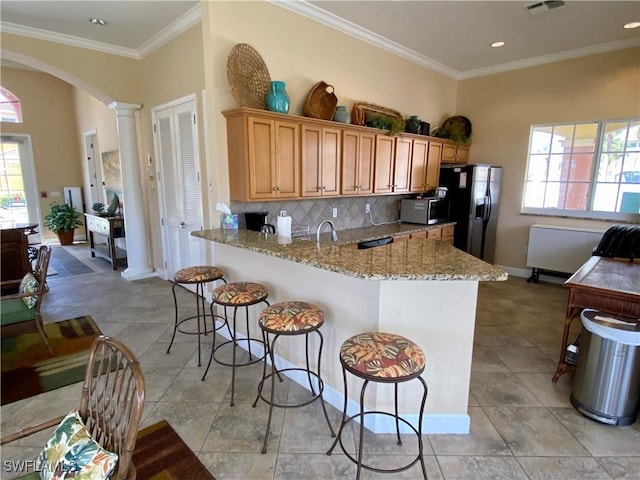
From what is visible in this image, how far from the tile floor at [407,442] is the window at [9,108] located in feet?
21.6

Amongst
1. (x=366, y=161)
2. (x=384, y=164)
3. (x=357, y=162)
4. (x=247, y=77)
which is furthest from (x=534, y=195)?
(x=247, y=77)

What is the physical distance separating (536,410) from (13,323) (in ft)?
13.3

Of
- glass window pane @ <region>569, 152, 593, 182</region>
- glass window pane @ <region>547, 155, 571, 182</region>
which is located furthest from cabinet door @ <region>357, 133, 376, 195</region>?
glass window pane @ <region>569, 152, 593, 182</region>

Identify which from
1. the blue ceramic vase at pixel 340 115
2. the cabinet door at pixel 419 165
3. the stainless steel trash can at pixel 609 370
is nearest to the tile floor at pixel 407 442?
the stainless steel trash can at pixel 609 370

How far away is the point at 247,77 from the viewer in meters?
3.15

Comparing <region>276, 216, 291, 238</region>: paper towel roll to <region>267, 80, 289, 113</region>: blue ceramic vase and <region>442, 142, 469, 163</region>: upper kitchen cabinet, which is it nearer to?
<region>267, 80, 289, 113</region>: blue ceramic vase

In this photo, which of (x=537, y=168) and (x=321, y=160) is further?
(x=537, y=168)

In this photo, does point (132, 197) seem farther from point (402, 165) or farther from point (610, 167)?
point (610, 167)

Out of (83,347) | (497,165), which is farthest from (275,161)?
(497,165)

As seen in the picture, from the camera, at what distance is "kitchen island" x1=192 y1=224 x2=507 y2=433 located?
190cm

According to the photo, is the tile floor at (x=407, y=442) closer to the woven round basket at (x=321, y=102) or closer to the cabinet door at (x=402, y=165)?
the cabinet door at (x=402, y=165)

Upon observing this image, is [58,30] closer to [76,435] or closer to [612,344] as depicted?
[76,435]

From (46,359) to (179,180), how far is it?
2.22 m

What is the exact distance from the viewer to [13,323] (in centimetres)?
281
